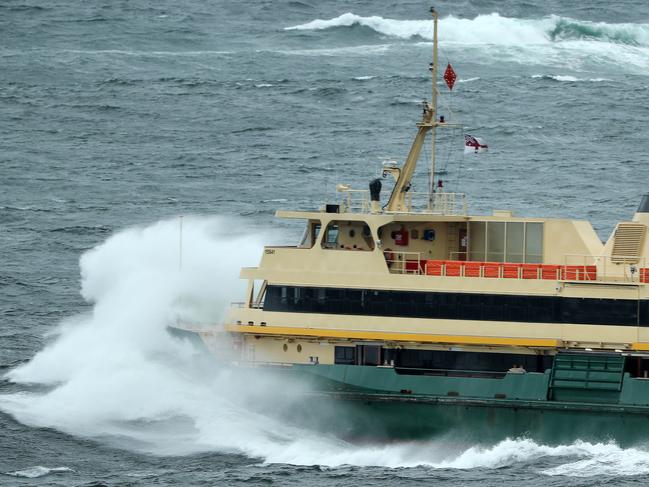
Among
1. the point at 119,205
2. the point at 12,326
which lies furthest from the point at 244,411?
the point at 119,205

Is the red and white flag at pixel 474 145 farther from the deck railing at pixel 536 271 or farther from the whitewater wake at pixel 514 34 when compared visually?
the whitewater wake at pixel 514 34

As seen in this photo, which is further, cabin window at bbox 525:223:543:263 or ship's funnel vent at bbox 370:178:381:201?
cabin window at bbox 525:223:543:263

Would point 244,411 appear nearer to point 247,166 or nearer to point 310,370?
point 310,370

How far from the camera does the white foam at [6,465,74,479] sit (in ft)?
108

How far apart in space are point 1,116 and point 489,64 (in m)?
28.6

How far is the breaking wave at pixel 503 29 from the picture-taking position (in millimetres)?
94562

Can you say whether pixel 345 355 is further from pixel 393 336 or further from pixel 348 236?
pixel 348 236

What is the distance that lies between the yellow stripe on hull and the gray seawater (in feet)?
5.08

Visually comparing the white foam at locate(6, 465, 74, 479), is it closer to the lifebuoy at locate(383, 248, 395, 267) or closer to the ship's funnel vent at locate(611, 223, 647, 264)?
the lifebuoy at locate(383, 248, 395, 267)

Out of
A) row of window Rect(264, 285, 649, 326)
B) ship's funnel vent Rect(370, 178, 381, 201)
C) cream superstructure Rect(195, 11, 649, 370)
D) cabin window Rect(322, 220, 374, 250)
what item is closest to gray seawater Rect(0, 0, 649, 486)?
cream superstructure Rect(195, 11, 649, 370)

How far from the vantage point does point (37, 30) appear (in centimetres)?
9288

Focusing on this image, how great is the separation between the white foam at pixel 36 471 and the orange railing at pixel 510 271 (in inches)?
390

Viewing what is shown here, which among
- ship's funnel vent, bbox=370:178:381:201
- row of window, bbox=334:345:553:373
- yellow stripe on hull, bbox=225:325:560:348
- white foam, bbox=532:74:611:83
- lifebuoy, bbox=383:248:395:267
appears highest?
white foam, bbox=532:74:611:83

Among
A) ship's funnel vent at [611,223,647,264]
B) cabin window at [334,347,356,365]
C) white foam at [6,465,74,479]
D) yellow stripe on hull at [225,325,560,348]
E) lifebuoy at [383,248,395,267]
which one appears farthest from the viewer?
lifebuoy at [383,248,395,267]
